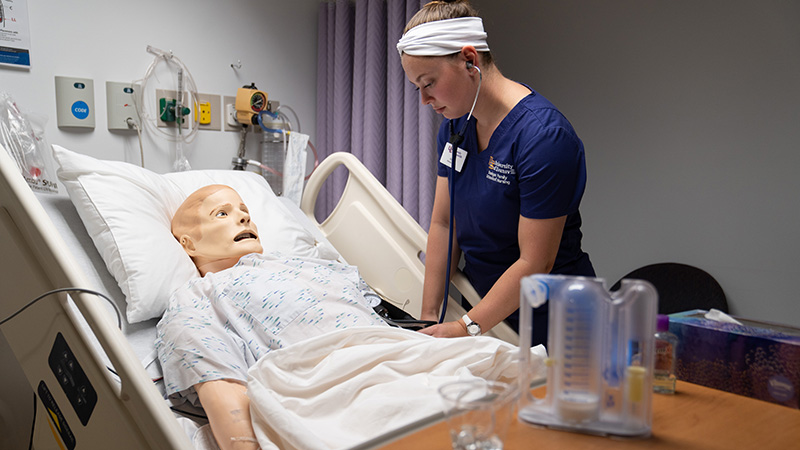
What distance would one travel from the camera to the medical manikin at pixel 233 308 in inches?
51.6

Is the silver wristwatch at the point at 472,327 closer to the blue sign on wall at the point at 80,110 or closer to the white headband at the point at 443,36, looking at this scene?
the white headband at the point at 443,36

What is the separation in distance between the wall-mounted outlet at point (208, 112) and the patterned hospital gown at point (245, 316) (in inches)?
38.5

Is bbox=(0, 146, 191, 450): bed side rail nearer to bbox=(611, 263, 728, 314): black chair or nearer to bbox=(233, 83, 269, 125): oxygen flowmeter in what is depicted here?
bbox=(233, 83, 269, 125): oxygen flowmeter

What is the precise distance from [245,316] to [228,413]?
40 centimetres

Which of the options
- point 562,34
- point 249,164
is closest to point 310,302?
point 249,164

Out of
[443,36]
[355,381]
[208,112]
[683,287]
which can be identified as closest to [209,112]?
[208,112]

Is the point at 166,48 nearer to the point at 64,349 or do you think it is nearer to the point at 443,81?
the point at 443,81

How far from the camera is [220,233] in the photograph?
1866 mm

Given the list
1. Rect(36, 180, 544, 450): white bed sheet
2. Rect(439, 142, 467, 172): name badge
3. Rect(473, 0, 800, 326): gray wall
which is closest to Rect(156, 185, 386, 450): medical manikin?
Rect(36, 180, 544, 450): white bed sheet

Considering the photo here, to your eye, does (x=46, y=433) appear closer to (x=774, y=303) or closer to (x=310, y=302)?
(x=310, y=302)

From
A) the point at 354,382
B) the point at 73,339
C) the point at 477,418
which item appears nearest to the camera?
the point at 477,418

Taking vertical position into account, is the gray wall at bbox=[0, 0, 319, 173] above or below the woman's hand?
above

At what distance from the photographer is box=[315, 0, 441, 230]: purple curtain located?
2.57m

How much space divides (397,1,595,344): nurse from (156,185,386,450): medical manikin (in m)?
0.35
